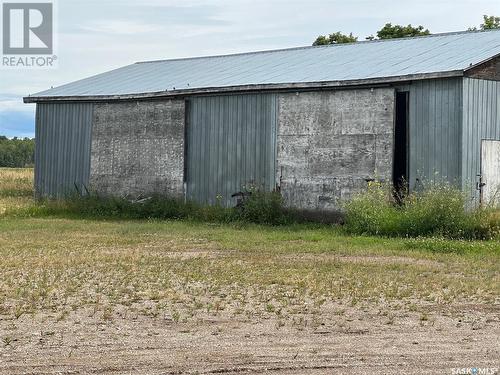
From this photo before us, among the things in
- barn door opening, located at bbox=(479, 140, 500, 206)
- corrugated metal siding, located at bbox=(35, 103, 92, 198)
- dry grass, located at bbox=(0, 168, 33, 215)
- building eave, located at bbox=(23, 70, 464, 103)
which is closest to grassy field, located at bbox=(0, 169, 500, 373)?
barn door opening, located at bbox=(479, 140, 500, 206)

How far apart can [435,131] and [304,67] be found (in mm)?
5682

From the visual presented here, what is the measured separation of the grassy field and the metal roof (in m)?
4.83

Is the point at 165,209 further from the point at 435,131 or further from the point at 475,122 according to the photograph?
the point at 475,122

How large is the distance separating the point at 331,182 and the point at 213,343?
13885 mm

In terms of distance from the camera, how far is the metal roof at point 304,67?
20969mm

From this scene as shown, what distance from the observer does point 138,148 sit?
25953 millimetres

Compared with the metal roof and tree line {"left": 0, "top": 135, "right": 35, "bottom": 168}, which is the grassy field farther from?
tree line {"left": 0, "top": 135, "right": 35, "bottom": 168}

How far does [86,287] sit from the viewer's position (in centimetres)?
1148

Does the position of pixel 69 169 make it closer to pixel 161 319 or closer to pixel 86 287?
pixel 86 287

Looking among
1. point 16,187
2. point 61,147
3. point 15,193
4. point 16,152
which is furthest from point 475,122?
point 16,152

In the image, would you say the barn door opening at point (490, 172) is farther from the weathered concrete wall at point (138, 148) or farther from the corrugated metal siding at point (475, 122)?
the weathered concrete wall at point (138, 148)

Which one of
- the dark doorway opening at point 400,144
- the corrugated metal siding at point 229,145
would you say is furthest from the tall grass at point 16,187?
the dark doorway opening at point 400,144

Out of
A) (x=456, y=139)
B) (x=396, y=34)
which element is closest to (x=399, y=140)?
(x=456, y=139)

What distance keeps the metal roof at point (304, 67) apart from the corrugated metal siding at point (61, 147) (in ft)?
1.59
